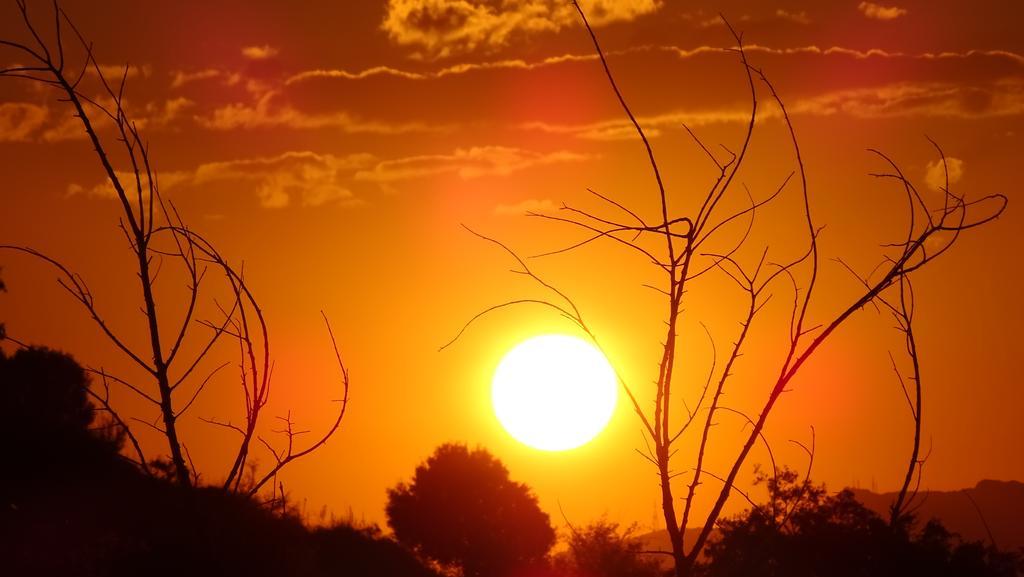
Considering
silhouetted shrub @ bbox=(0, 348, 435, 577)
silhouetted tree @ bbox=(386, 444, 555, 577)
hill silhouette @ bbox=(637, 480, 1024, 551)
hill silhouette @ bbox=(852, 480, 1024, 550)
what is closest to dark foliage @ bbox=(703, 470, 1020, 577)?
silhouetted shrub @ bbox=(0, 348, 435, 577)

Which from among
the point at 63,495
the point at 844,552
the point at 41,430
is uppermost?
the point at 41,430

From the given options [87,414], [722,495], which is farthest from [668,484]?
[87,414]

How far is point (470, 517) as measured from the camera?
7962 centimetres

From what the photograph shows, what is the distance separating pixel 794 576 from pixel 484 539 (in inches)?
1829

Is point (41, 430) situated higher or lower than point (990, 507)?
lower

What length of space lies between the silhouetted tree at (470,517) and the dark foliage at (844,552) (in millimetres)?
41212

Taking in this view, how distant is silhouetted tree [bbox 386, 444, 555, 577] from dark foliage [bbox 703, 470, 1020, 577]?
4121 centimetres

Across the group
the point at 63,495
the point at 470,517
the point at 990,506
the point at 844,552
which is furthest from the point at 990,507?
the point at 63,495

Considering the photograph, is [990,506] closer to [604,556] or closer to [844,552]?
[604,556]

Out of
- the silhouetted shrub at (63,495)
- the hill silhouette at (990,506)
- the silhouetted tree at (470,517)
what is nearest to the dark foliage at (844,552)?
the silhouetted shrub at (63,495)

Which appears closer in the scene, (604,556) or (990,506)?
(604,556)

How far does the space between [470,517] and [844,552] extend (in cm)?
5012

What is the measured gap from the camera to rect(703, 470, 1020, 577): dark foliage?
27859 millimetres

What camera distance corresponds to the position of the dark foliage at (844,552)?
1097 inches
